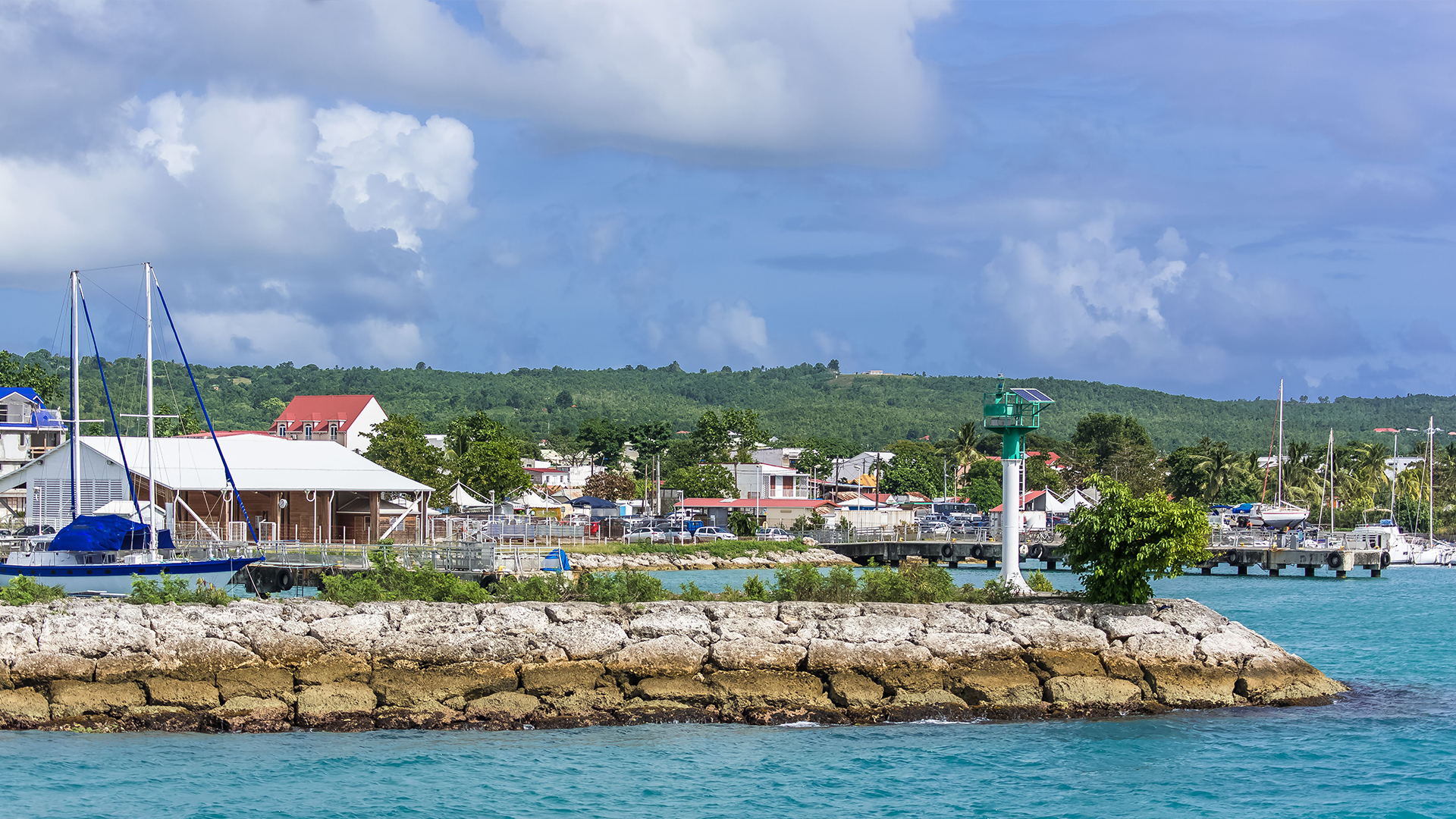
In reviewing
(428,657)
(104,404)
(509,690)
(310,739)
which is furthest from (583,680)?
(104,404)

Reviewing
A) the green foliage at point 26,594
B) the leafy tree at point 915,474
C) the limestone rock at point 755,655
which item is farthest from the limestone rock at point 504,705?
the leafy tree at point 915,474

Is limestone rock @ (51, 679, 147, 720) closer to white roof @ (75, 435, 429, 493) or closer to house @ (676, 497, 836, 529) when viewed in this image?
white roof @ (75, 435, 429, 493)

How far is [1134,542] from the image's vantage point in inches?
897

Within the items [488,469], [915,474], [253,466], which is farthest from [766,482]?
[253,466]

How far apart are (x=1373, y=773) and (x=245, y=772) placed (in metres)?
15.7

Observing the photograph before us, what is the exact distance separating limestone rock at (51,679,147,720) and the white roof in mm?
32973

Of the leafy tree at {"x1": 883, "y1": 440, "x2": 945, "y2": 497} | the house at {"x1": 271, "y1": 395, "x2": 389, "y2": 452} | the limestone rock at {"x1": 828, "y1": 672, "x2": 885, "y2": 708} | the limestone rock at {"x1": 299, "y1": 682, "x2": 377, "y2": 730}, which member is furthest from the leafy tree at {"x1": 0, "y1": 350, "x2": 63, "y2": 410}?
the limestone rock at {"x1": 828, "y1": 672, "x2": 885, "y2": 708}

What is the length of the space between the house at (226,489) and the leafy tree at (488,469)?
18.7 metres

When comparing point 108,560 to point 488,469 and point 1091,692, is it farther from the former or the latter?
point 488,469

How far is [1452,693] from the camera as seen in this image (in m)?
23.9

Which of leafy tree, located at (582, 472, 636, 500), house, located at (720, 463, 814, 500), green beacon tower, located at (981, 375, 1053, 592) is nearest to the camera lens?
green beacon tower, located at (981, 375, 1053, 592)

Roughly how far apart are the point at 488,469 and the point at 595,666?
59.7 metres

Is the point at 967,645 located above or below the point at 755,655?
above

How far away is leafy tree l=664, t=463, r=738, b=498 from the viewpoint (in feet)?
326
